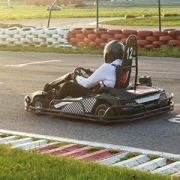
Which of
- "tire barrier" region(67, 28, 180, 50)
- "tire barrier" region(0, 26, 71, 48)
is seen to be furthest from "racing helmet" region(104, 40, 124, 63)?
"tire barrier" region(0, 26, 71, 48)

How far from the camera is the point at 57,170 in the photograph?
18.7 feet

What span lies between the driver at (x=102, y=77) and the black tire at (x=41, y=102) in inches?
12.1

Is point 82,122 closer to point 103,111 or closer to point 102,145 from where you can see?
point 103,111

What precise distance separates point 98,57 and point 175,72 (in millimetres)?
4307

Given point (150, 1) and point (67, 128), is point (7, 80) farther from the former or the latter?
point (150, 1)

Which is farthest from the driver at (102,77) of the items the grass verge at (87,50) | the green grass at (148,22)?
the green grass at (148,22)

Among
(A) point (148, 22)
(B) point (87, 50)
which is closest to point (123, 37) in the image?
(B) point (87, 50)

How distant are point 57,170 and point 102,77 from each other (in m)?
3.25

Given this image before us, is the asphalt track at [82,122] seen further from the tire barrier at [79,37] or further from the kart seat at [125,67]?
the tire barrier at [79,37]

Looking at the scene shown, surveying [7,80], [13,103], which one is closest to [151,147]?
[13,103]

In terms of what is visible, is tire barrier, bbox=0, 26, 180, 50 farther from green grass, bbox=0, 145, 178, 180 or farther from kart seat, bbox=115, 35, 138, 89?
green grass, bbox=0, 145, 178, 180

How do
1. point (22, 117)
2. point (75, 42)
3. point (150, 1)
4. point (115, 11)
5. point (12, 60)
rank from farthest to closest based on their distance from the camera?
point (150, 1) < point (115, 11) < point (75, 42) < point (12, 60) < point (22, 117)

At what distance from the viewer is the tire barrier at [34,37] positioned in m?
20.8

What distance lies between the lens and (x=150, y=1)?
46.0m
